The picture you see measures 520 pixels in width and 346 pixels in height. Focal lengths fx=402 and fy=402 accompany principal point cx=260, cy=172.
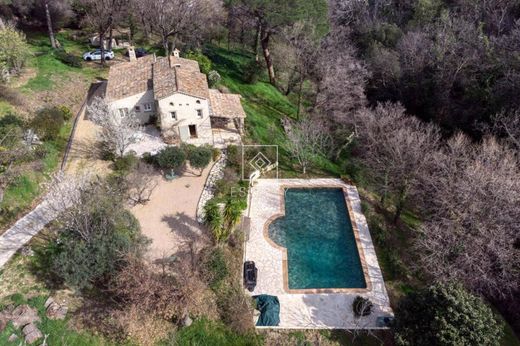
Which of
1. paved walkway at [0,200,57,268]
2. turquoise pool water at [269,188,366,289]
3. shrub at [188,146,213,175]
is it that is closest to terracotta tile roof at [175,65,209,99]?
shrub at [188,146,213,175]

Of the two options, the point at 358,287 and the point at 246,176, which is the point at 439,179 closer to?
the point at 358,287

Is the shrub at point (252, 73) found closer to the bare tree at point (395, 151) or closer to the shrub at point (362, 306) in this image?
the bare tree at point (395, 151)

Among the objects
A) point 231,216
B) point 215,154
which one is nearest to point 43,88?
point 215,154

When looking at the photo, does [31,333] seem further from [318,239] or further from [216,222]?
[318,239]

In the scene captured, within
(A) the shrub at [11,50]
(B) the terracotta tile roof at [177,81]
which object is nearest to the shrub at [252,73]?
(B) the terracotta tile roof at [177,81]

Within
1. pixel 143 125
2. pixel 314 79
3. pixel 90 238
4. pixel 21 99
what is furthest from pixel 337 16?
pixel 90 238

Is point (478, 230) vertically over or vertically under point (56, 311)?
over
